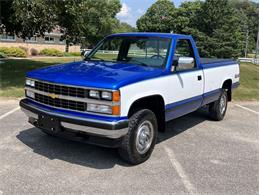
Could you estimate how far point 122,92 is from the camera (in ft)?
14.1

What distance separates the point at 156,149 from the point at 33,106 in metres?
2.14

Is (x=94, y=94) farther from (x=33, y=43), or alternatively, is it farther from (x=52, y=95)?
(x=33, y=43)

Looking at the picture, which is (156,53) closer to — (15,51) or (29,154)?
(29,154)

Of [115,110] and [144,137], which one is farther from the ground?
[115,110]

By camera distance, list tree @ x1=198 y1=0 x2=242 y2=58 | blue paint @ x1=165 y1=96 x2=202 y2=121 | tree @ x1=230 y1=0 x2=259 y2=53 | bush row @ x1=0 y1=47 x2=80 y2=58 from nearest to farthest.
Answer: blue paint @ x1=165 y1=96 x2=202 y2=121, bush row @ x1=0 y1=47 x2=80 y2=58, tree @ x1=198 y1=0 x2=242 y2=58, tree @ x1=230 y1=0 x2=259 y2=53

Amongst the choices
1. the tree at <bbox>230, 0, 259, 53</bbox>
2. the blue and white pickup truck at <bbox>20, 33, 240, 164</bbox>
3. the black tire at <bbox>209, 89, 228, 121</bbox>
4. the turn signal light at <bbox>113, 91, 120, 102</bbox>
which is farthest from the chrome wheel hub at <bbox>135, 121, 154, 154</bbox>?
the tree at <bbox>230, 0, 259, 53</bbox>

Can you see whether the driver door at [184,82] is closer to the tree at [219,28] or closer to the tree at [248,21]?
the tree at [219,28]

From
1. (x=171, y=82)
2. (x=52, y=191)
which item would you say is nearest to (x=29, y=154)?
(x=52, y=191)

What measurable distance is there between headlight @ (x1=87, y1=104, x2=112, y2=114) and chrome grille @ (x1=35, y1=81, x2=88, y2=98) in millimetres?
174

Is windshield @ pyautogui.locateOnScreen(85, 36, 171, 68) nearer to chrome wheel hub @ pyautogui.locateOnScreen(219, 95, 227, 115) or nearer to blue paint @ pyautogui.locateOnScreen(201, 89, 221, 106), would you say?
blue paint @ pyautogui.locateOnScreen(201, 89, 221, 106)

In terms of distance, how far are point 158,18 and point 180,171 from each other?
82492 millimetres

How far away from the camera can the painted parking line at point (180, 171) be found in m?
4.18

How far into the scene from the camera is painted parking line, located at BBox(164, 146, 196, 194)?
4180 millimetres

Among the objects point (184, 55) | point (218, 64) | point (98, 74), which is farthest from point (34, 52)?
point (98, 74)
